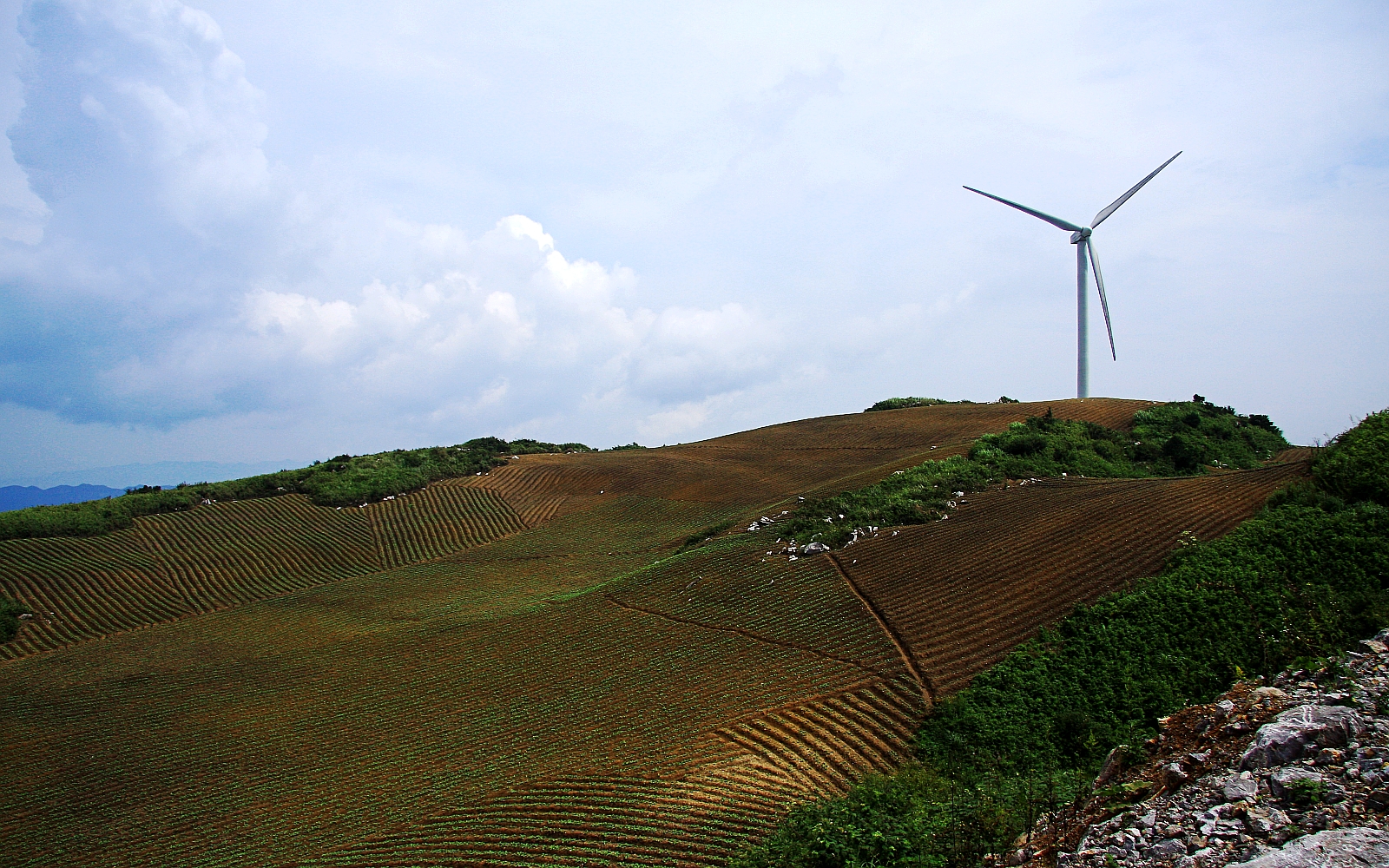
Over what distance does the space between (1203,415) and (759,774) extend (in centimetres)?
5456

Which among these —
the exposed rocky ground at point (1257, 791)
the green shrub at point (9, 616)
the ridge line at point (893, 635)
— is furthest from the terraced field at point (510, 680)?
the exposed rocky ground at point (1257, 791)

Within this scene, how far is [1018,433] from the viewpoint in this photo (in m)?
44.0

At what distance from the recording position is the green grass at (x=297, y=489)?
47.1 meters

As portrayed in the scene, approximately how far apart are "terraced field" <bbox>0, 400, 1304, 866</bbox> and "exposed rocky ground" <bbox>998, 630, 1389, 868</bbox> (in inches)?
262

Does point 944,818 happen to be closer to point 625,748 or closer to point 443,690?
point 625,748

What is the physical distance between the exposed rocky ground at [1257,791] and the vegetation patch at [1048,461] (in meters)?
19.8

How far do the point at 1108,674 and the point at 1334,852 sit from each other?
1230cm

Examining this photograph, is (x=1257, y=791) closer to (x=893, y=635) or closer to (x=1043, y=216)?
(x=893, y=635)

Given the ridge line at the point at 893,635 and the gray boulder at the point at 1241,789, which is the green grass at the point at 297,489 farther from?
the gray boulder at the point at 1241,789

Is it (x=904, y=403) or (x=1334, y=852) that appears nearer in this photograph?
(x=1334, y=852)

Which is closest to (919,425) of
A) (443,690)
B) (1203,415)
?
(1203,415)

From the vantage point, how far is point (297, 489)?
191ft

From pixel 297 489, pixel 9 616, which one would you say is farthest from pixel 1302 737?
pixel 297 489

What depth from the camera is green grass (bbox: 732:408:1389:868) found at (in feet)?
44.8
